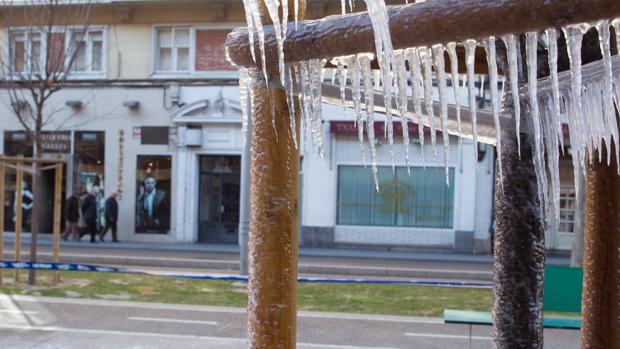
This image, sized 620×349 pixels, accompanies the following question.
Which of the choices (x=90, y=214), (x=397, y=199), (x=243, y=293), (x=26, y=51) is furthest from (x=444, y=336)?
(x=90, y=214)

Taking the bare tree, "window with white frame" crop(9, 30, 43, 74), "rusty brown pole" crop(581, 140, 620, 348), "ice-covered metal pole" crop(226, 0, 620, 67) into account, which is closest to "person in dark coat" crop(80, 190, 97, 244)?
the bare tree

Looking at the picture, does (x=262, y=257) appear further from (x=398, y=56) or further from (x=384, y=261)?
(x=384, y=261)

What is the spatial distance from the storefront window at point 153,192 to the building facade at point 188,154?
0.11 ft

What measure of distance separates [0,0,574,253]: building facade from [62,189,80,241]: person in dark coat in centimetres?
98

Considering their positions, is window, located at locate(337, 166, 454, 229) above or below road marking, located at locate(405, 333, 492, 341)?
above

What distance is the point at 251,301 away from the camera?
2.57 m

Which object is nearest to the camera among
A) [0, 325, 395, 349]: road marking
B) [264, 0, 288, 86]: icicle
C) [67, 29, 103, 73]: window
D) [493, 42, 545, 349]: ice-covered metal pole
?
[264, 0, 288, 86]: icicle

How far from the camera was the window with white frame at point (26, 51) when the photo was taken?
1575 cm

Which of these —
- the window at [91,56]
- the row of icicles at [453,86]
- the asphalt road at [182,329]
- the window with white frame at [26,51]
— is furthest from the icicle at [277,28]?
the window at [91,56]

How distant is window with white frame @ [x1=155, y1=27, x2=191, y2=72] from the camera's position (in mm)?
21281

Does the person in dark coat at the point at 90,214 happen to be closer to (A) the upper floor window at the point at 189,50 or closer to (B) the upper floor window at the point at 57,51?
(B) the upper floor window at the point at 57,51

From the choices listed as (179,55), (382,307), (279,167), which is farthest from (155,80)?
(279,167)

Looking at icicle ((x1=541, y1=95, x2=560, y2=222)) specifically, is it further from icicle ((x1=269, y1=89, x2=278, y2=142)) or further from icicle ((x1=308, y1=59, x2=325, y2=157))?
icicle ((x1=269, y1=89, x2=278, y2=142))

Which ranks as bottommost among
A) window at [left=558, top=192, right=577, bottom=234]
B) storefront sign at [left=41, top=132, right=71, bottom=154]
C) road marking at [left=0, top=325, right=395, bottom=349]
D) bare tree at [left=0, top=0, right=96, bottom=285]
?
road marking at [left=0, top=325, right=395, bottom=349]
